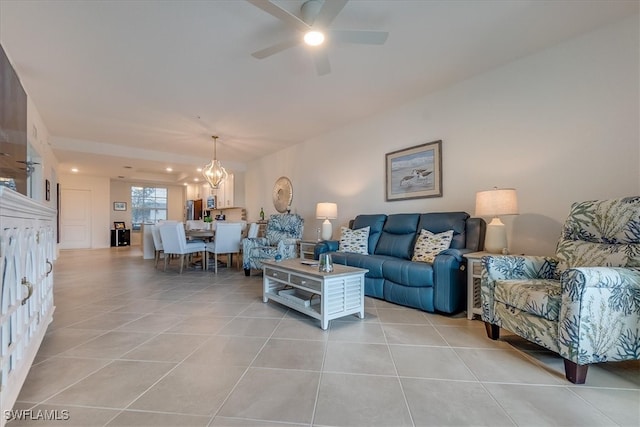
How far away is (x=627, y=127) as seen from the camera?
88.3 inches

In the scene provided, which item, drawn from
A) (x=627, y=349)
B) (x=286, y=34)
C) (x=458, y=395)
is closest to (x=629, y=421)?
(x=627, y=349)

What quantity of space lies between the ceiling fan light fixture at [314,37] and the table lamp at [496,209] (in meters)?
1.90

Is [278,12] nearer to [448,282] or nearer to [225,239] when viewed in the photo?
[448,282]

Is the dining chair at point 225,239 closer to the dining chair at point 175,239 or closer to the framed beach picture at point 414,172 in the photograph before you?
the dining chair at point 175,239

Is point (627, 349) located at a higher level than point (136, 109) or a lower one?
lower

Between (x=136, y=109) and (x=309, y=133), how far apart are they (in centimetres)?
269

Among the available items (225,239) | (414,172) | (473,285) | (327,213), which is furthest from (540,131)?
(225,239)

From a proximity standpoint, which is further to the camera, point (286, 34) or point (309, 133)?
point (309, 133)

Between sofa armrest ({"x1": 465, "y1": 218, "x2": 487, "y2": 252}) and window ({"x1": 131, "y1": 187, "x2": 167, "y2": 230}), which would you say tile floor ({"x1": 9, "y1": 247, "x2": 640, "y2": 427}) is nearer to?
sofa armrest ({"x1": 465, "y1": 218, "x2": 487, "y2": 252})

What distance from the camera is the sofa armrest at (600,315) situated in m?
1.50

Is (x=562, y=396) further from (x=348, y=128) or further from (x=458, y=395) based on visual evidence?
(x=348, y=128)

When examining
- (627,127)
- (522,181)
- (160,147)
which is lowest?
(522,181)

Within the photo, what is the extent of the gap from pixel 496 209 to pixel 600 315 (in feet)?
3.67

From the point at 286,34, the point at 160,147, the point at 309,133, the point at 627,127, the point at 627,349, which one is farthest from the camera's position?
the point at 160,147
